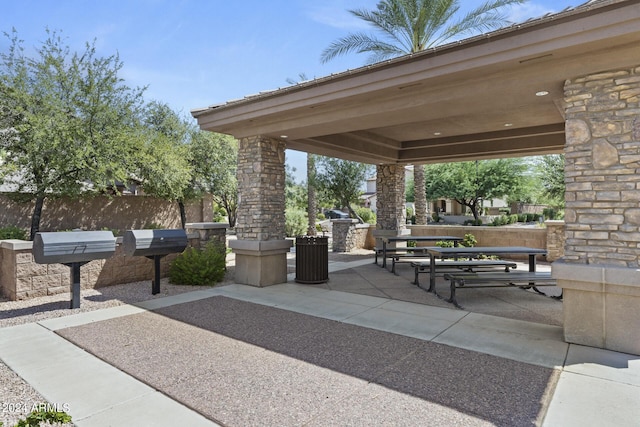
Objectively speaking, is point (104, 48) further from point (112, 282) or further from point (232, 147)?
point (232, 147)

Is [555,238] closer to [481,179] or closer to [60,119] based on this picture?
[481,179]

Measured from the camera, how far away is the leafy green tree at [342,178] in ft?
60.4

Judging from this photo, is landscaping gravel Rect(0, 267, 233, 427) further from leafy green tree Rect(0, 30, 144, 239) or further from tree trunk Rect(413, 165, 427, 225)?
tree trunk Rect(413, 165, 427, 225)

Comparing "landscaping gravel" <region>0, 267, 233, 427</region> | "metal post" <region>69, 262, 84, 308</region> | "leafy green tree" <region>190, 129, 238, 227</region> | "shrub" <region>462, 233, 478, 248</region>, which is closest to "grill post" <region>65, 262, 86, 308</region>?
"metal post" <region>69, 262, 84, 308</region>

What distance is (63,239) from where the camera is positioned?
6.07 m

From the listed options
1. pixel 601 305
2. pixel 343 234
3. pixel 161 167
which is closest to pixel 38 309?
pixel 161 167

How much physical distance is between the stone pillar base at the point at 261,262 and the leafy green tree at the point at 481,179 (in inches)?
763

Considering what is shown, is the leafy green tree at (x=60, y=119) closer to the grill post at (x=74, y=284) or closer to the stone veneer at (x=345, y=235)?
the grill post at (x=74, y=284)

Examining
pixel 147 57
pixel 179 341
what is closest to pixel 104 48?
pixel 147 57

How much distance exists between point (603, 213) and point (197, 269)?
24.8 feet

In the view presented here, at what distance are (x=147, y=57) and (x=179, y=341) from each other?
1025 cm

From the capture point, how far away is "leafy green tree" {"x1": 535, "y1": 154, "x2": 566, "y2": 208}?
66.5 feet

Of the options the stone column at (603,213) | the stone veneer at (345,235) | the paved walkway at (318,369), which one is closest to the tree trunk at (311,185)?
the stone veneer at (345,235)

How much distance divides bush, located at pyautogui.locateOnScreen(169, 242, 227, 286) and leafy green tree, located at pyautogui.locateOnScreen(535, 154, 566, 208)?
1931 cm
